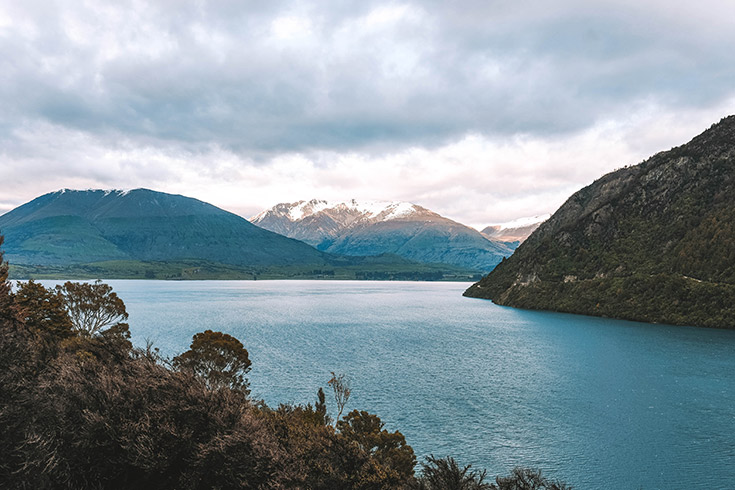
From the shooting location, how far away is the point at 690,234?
146250mm

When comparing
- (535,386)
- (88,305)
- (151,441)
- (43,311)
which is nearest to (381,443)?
(151,441)

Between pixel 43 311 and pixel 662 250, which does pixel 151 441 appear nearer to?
pixel 43 311

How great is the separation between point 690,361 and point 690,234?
84.6 meters

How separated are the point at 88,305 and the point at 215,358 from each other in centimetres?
3753

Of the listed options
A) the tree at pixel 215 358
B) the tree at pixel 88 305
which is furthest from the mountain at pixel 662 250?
the tree at pixel 88 305

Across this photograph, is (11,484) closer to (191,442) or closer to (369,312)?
(191,442)

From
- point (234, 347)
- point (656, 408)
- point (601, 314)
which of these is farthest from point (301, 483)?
point (601, 314)

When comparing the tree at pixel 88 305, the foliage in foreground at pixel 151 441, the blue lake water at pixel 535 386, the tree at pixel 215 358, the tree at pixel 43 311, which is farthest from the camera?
the tree at pixel 88 305

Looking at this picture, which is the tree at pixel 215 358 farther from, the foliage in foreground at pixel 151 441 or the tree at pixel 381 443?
the foliage in foreground at pixel 151 441

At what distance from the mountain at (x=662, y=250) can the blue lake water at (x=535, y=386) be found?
11168 millimetres

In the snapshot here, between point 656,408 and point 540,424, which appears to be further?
point 656,408

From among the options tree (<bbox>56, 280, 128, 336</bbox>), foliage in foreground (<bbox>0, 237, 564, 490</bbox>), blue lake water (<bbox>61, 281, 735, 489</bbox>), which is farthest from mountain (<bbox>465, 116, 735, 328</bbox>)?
tree (<bbox>56, 280, 128, 336</bbox>)

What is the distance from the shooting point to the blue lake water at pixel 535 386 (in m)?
40.9

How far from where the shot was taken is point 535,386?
66.2 metres
